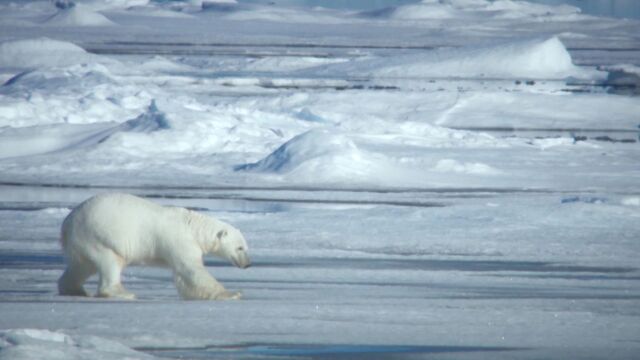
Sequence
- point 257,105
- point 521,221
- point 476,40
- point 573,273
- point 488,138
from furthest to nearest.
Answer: point 476,40
point 257,105
point 488,138
point 521,221
point 573,273

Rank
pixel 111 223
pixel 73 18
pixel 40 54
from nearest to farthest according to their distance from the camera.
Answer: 1. pixel 111 223
2. pixel 40 54
3. pixel 73 18

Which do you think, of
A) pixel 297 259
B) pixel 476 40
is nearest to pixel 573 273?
pixel 297 259

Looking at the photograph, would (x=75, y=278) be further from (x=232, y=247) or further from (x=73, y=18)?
(x=73, y=18)

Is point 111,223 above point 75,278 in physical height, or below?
above

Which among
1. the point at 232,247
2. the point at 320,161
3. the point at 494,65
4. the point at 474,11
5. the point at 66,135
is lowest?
the point at 474,11

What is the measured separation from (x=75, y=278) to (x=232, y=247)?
783 millimetres

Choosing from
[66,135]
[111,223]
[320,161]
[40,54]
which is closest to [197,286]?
[111,223]

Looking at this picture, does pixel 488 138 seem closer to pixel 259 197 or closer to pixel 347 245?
pixel 259 197

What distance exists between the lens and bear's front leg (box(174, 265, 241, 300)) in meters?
6.02

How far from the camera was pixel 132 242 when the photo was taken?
6020 mm

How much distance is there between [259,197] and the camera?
36.1 ft

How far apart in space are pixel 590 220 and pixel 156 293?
4110mm

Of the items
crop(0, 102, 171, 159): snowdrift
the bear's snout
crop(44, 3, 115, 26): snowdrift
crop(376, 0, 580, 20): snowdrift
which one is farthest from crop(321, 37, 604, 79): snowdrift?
crop(376, 0, 580, 20): snowdrift

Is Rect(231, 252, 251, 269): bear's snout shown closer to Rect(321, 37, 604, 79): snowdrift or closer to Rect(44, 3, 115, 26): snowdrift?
Rect(321, 37, 604, 79): snowdrift
